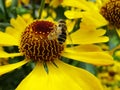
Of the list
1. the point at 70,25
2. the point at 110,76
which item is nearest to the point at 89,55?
the point at 70,25

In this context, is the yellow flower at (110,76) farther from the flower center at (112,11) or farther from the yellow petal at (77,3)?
the yellow petal at (77,3)

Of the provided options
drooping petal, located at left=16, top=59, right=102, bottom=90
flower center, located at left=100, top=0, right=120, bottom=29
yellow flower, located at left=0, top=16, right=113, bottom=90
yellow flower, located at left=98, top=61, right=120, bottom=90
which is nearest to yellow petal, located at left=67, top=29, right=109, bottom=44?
yellow flower, located at left=0, top=16, right=113, bottom=90

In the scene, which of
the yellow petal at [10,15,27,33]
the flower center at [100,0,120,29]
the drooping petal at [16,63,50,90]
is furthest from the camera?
the flower center at [100,0,120,29]

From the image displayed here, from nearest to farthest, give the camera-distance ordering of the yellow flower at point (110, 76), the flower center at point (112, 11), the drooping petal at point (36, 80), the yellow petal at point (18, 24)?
the drooping petal at point (36, 80), the yellow petal at point (18, 24), the flower center at point (112, 11), the yellow flower at point (110, 76)

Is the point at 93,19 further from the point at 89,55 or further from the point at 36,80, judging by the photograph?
the point at 36,80

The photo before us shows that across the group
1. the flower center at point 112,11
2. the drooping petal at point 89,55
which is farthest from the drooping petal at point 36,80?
the flower center at point 112,11

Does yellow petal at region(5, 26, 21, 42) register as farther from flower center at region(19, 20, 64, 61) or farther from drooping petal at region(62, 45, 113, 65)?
drooping petal at region(62, 45, 113, 65)

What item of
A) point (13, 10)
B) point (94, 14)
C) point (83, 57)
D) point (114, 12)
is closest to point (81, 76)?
point (83, 57)

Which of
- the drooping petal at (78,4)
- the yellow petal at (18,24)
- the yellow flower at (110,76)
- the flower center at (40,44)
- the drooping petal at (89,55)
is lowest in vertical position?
the yellow flower at (110,76)
